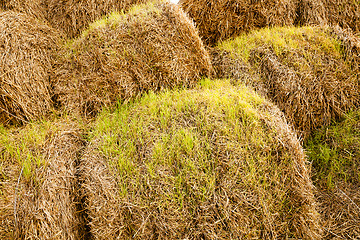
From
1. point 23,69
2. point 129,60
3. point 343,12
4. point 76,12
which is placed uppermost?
point 76,12

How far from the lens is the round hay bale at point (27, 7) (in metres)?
2.62

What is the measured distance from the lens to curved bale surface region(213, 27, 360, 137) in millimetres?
2385

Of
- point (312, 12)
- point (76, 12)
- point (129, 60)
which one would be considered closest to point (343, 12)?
point (312, 12)

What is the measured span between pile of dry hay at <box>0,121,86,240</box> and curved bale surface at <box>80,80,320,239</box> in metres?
0.13

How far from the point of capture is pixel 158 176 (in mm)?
1724

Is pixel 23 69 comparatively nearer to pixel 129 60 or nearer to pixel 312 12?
pixel 129 60

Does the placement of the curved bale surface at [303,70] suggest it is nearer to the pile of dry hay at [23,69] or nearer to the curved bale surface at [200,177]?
the curved bale surface at [200,177]

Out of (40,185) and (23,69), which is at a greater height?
(23,69)

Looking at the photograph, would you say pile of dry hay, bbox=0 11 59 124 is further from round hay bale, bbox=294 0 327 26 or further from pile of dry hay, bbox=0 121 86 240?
round hay bale, bbox=294 0 327 26

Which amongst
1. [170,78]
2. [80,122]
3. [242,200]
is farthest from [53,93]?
[242,200]

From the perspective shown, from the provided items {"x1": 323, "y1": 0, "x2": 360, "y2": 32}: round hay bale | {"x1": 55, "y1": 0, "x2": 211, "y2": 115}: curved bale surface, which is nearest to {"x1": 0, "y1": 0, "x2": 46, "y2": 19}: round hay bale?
{"x1": 55, "y1": 0, "x2": 211, "y2": 115}: curved bale surface

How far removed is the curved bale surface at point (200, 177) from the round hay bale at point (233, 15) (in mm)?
1297

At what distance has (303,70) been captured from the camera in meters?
2.43

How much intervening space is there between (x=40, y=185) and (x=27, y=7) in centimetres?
204
